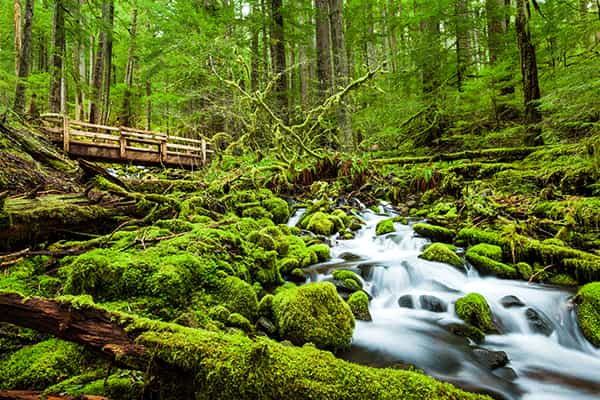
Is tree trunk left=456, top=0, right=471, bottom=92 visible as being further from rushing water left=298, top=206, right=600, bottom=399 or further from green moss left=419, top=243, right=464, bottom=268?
rushing water left=298, top=206, right=600, bottom=399

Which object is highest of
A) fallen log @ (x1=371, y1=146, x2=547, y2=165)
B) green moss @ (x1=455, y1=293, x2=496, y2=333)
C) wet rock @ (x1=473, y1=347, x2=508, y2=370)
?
fallen log @ (x1=371, y1=146, x2=547, y2=165)

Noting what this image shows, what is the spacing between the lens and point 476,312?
3547 millimetres

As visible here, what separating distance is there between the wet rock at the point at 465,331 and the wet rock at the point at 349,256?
1.98 meters

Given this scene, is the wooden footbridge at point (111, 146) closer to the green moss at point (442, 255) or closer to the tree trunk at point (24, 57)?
the tree trunk at point (24, 57)

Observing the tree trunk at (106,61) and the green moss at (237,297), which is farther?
the tree trunk at (106,61)

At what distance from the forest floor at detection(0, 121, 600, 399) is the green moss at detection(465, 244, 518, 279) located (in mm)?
23

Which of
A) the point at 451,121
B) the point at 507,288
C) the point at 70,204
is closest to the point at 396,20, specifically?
the point at 451,121

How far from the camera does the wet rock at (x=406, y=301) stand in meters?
4.10

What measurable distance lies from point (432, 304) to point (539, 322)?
1.12 metres

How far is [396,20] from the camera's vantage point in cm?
1359

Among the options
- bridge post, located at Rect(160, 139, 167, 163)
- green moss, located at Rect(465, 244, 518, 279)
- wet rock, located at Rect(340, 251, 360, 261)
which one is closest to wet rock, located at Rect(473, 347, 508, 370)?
green moss, located at Rect(465, 244, 518, 279)

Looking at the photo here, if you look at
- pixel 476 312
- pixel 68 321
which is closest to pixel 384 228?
pixel 476 312

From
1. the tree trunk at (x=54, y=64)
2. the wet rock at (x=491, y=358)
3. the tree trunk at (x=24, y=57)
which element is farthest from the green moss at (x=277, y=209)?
the tree trunk at (x=54, y=64)

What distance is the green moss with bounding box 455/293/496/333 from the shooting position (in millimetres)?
3471
